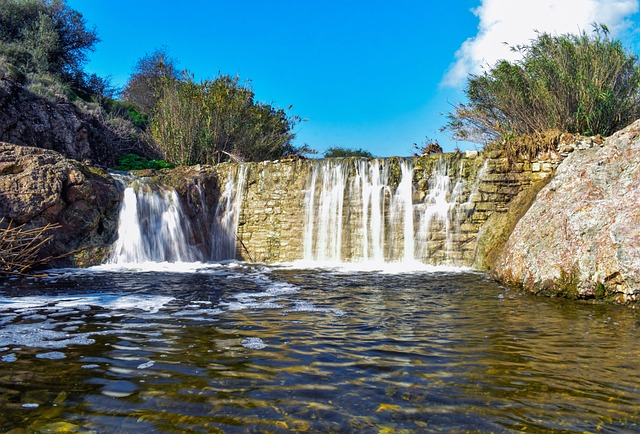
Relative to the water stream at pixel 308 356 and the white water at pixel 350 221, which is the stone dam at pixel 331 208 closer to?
the white water at pixel 350 221

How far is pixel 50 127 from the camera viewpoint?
15.3 metres

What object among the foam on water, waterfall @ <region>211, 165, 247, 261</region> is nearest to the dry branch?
waterfall @ <region>211, 165, 247, 261</region>

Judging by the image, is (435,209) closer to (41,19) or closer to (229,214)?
(229,214)

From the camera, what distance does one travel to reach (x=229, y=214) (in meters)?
13.1

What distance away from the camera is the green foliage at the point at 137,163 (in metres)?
16.9

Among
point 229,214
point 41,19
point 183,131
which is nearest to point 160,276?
point 229,214

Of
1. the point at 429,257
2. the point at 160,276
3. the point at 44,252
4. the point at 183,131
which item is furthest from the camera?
the point at 183,131

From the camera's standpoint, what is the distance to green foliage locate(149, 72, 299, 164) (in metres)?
17.0

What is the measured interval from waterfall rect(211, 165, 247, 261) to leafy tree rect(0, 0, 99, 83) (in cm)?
1276

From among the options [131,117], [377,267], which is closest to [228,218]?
[377,267]

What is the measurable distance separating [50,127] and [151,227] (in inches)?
260

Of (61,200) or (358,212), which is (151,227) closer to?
(61,200)

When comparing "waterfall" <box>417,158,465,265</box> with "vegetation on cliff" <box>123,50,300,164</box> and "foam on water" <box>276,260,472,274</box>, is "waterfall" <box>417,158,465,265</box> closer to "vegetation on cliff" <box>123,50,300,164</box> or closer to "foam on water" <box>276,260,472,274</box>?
"foam on water" <box>276,260,472,274</box>

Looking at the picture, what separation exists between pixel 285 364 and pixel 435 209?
8.36 m
